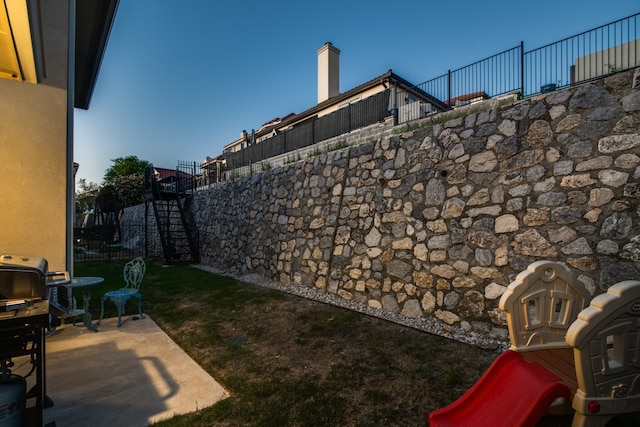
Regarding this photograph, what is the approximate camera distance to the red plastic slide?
5.70 ft

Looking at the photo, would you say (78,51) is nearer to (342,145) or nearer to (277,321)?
(342,145)

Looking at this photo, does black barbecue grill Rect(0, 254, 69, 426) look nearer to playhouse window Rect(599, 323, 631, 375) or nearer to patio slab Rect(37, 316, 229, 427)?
patio slab Rect(37, 316, 229, 427)

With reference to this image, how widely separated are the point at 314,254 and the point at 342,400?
461 centimetres

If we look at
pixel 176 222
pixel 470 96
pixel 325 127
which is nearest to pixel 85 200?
pixel 176 222

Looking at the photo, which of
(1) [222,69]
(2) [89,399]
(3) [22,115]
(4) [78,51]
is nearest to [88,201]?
(1) [222,69]

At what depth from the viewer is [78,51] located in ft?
21.5

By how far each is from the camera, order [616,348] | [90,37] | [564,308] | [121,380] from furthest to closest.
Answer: [90,37]
[121,380]
[564,308]
[616,348]

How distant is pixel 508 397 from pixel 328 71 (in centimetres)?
1669

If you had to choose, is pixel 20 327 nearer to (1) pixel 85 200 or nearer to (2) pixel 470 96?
(2) pixel 470 96

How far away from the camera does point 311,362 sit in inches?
148

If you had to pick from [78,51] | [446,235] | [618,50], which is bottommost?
[446,235]

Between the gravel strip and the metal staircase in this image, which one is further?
the metal staircase

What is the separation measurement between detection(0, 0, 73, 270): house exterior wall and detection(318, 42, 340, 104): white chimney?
12.7 m

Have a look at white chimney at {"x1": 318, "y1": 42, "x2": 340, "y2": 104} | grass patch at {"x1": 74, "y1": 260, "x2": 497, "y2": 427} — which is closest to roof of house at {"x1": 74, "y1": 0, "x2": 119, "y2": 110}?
grass patch at {"x1": 74, "y1": 260, "x2": 497, "y2": 427}
